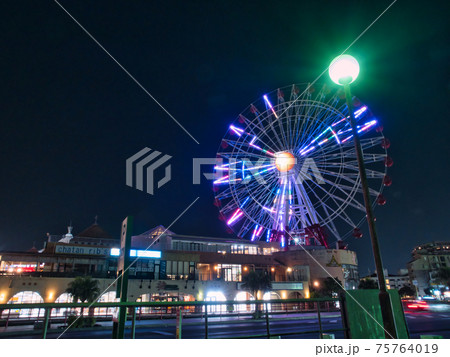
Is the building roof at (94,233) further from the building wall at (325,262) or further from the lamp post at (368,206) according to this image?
the lamp post at (368,206)

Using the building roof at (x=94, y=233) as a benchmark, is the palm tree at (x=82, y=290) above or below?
below

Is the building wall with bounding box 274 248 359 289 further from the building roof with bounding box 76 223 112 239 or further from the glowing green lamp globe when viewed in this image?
the glowing green lamp globe

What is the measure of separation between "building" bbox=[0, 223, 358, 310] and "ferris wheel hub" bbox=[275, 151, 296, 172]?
20.6 meters

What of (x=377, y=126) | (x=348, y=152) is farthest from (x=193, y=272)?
(x=377, y=126)

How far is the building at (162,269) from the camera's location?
39031 mm

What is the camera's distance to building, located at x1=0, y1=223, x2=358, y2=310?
39031 millimetres

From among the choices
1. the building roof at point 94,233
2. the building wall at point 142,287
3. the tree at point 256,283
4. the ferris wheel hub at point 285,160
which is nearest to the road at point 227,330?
the building wall at point 142,287

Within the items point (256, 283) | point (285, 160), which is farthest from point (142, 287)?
point (285, 160)

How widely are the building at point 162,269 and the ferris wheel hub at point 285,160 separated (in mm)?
20607

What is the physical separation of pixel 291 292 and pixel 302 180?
84.5ft

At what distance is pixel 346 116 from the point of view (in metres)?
33.1

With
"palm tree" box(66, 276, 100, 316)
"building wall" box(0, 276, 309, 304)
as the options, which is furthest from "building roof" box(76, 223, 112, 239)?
"palm tree" box(66, 276, 100, 316)
